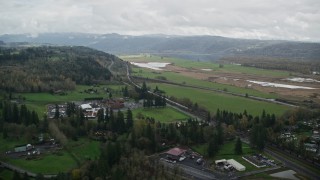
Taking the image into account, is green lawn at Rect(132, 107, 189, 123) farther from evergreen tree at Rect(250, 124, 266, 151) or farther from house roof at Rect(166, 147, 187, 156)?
evergreen tree at Rect(250, 124, 266, 151)

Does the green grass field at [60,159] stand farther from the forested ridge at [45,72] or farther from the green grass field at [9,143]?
the forested ridge at [45,72]

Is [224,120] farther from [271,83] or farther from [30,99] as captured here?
[271,83]

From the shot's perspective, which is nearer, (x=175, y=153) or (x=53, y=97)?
(x=175, y=153)

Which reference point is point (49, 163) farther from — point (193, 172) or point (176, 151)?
point (193, 172)

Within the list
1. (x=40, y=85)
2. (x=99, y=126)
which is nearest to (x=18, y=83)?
(x=40, y=85)

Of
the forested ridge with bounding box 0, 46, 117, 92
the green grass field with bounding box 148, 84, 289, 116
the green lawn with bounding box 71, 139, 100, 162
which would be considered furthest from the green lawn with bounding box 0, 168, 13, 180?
the forested ridge with bounding box 0, 46, 117, 92

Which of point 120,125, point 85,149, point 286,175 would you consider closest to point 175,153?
point 85,149
